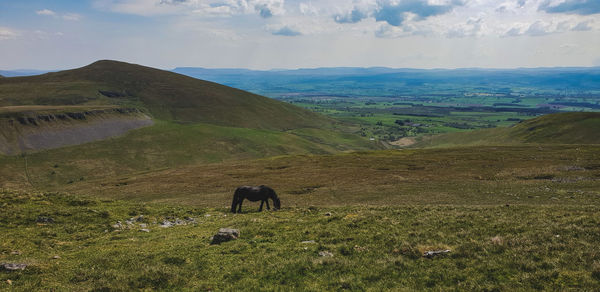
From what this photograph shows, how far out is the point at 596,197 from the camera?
110ft

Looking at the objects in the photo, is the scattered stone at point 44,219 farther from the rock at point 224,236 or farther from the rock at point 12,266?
the rock at point 224,236

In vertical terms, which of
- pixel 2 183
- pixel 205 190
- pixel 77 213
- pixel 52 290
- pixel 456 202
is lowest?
pixel 2 183

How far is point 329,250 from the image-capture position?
56.2 feet

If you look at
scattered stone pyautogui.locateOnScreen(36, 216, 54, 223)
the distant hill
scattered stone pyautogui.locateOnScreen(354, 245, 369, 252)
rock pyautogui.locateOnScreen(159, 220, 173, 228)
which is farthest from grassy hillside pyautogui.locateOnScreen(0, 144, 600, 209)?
the distant hill

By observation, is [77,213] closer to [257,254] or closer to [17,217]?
[17,217]

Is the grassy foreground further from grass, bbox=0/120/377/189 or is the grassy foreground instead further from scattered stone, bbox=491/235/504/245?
grass, bbox=0/120/377/189

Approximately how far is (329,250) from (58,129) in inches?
6449

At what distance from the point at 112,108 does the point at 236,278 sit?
19284 centimetres

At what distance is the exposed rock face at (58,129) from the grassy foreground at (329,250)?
131948 mm

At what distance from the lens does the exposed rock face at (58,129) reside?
5010 inches

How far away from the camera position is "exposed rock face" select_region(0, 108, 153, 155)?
127250 mm

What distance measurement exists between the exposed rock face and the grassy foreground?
13195cm

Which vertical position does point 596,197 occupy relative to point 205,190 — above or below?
above

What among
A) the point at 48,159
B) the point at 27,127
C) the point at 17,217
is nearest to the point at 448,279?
the point at 17,217
